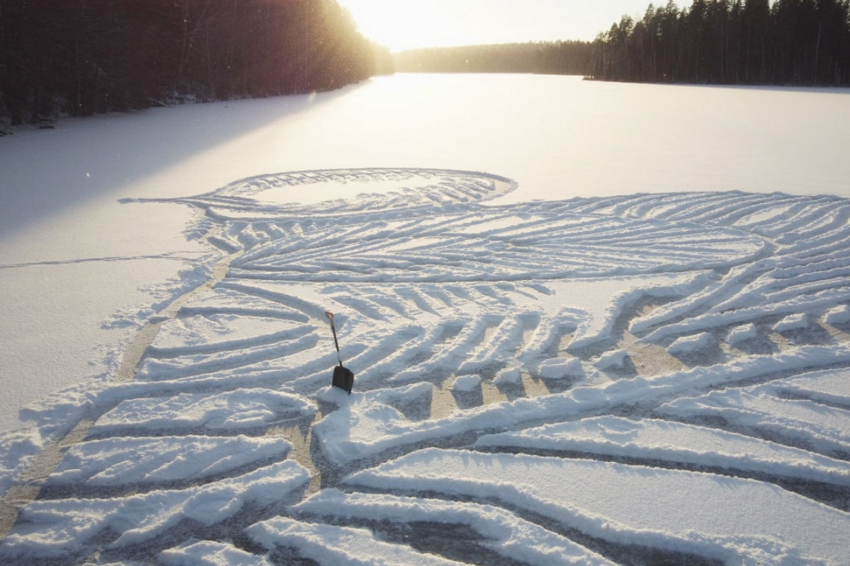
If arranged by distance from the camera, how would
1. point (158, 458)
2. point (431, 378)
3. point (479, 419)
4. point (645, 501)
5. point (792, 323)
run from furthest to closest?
point (792, 323) < point (431, 378) < point (479, 419) < point (158, 458) < point (645, 501)

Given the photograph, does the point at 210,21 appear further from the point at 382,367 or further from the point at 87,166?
the point at 382,367

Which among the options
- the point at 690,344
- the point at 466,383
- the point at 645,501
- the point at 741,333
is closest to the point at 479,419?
the point at 466,383

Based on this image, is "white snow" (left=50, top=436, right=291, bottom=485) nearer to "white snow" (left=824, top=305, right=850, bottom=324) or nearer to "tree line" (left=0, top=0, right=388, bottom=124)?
"white snow" (left=824, top=305, right=850, bottom=324)

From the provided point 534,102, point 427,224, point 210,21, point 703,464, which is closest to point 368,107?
point 534,102

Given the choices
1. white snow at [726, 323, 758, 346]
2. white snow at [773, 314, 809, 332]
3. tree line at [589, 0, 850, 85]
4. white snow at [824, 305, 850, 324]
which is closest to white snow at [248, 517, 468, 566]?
white snow at [726, 323, 758, 346]

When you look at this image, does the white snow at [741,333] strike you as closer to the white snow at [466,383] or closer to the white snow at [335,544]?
the white snow at [466,383]

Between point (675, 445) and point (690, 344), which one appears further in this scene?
point (690, 344)

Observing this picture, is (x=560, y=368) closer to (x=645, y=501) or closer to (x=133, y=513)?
(x=645, y=501)
